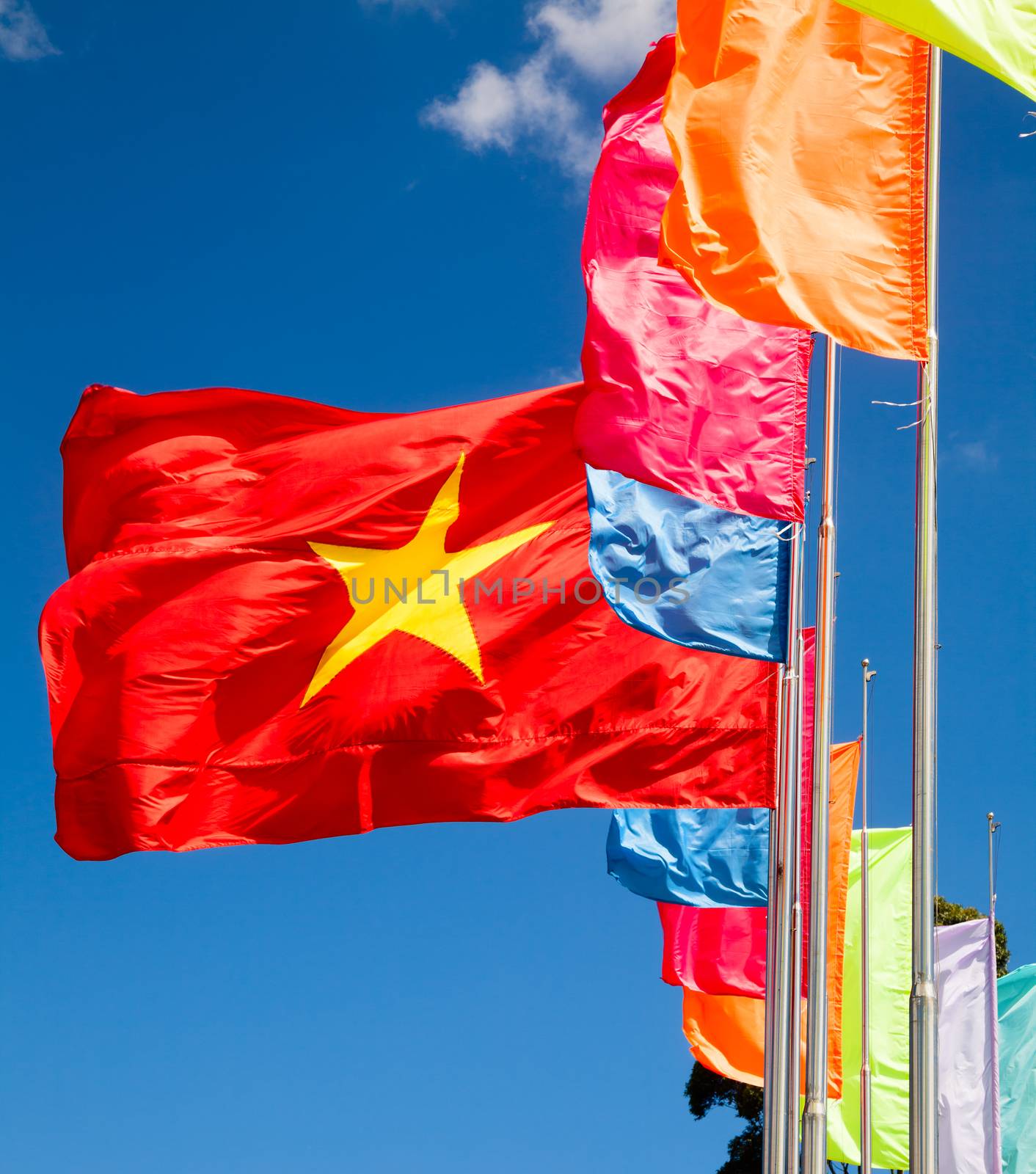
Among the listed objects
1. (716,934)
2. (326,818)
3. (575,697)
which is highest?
(575,697)

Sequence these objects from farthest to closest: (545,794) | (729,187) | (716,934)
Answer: (716,934) < (545,794) < (729,187)

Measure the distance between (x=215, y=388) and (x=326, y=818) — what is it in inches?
172

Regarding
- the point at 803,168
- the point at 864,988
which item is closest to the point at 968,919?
the point at 864,988

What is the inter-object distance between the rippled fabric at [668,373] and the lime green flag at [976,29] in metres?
5.16

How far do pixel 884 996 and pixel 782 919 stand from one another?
1022 cm

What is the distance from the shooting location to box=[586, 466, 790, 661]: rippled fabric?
1429 centimetres

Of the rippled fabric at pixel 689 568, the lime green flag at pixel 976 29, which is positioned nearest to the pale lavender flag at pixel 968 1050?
the rippled fabric at pixel 689 568

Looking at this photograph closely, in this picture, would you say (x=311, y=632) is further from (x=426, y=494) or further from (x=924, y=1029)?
(x=924, y=1029)

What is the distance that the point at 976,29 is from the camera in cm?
854

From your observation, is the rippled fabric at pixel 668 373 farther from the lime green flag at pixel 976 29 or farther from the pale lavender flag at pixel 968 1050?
the pale lavender flag at pixel 968 1050

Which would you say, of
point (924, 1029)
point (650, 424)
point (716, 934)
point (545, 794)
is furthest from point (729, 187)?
point (716, 934)

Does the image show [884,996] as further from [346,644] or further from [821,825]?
[346,644]

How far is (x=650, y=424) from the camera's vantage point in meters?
13.8

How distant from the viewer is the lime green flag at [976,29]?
8398 mm
